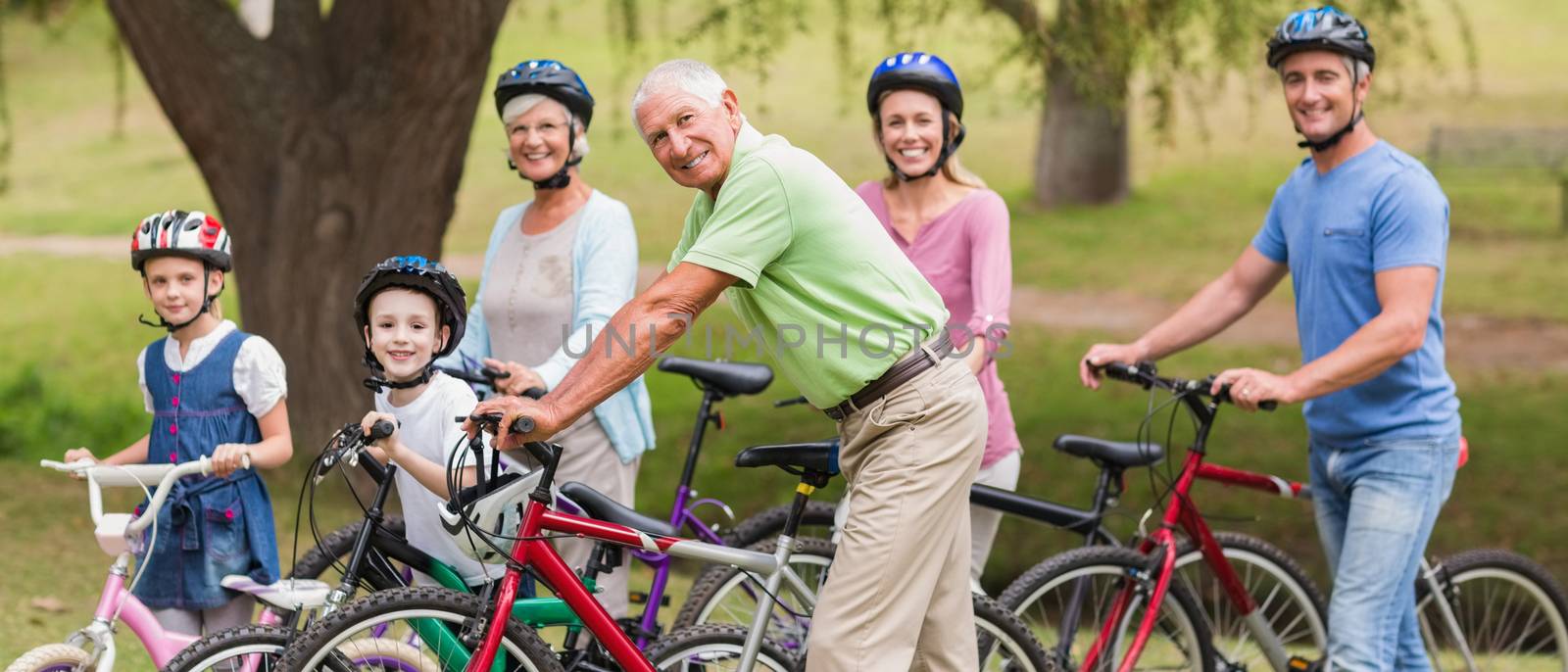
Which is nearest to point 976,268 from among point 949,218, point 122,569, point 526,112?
point 949,218

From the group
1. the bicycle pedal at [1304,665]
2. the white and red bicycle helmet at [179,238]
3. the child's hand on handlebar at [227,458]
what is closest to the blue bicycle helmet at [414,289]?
the child's hand on handlebar at [227,458]

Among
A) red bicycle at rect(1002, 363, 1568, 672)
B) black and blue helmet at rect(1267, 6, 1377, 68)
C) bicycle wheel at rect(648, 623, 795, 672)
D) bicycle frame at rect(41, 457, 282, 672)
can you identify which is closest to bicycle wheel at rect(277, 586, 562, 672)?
bicycle wheel at rect(648, 623, 795, 672)

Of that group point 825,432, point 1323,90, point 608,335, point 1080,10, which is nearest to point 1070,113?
point 825,432

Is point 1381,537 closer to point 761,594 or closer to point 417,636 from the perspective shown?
point 761,594

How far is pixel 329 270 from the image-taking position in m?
7.77

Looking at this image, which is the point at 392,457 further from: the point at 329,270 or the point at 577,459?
the point at 329,270

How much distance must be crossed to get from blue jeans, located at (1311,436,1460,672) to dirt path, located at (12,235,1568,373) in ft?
30.6

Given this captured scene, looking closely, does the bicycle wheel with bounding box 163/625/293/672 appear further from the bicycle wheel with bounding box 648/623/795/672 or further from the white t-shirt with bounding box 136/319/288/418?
the bicycle wheel with bounding box 648/623/795/672

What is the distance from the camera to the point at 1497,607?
5.55 metres

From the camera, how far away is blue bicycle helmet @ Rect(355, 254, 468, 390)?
3688 millimetres

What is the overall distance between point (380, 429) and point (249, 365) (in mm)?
769

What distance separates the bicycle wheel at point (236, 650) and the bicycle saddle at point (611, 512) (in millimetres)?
697

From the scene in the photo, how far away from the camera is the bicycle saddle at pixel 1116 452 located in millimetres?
4516

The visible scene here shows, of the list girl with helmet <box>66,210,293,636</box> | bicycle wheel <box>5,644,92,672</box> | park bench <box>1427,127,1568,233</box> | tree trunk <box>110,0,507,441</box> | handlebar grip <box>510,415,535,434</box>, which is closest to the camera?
handlebar grip <box>510,415,535,434</box>
